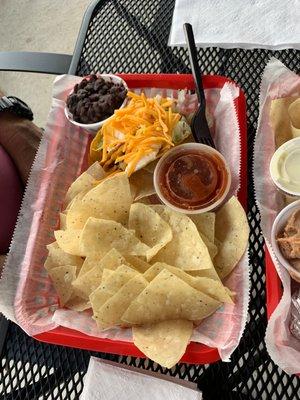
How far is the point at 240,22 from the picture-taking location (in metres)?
1.37

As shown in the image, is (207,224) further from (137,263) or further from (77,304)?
(77,304)

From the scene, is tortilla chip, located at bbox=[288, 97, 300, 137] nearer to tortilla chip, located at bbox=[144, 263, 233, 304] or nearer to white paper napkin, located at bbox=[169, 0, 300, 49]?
white paper napkin, located at bbox=[169, 0, 300, 49]

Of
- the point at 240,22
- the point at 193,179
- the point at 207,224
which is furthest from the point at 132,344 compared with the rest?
the point at 240,22

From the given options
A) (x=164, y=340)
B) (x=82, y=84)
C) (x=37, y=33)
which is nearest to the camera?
(x=164, y=340)

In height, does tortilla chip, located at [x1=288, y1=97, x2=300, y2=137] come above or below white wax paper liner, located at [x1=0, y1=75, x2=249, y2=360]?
above

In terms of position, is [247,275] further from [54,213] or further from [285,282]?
[54,213]

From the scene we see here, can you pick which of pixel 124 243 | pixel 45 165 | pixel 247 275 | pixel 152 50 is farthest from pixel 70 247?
pixel 152 50

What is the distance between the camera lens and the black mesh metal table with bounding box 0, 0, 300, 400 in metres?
1.00

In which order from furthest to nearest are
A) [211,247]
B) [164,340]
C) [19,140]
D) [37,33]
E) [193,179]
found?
[37,33]
[19,140]
[193,179]
[211,247]
[164,340]

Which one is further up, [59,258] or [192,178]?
[192,178]

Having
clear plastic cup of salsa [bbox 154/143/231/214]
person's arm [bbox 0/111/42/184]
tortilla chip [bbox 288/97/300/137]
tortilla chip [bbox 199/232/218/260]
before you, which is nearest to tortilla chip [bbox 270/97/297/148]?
tortilla chip [bbox 288/97/300/137]

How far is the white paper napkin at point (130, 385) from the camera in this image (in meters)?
0.98

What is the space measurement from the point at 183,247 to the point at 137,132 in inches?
12.0

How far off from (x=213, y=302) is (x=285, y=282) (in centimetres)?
14
